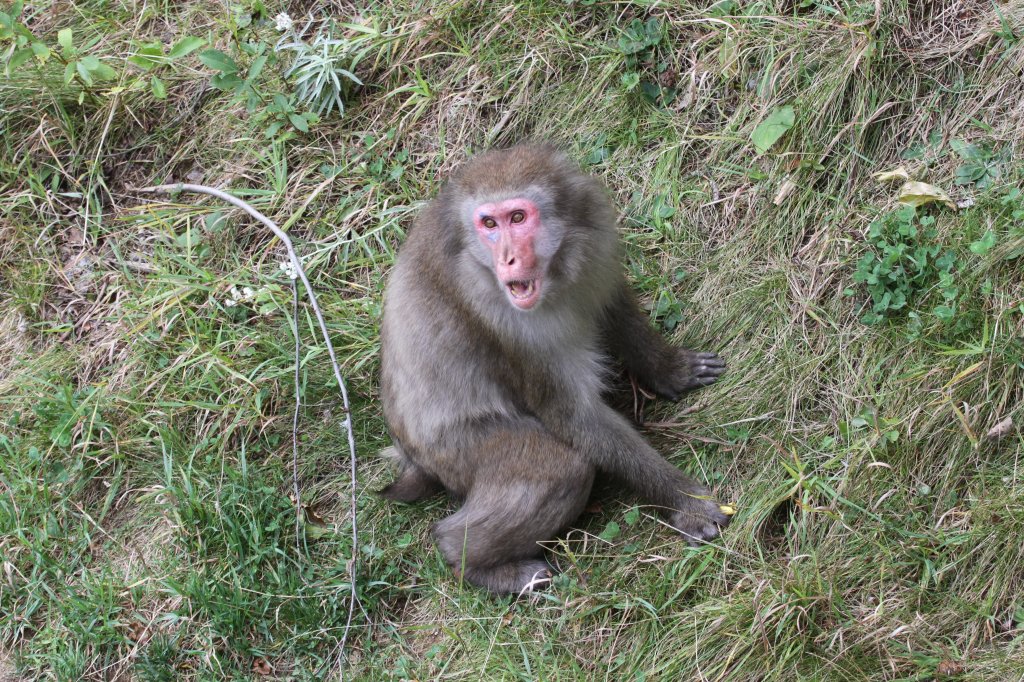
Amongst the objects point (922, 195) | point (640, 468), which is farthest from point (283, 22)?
point (922, 195)

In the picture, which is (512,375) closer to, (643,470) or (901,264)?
(643,470)

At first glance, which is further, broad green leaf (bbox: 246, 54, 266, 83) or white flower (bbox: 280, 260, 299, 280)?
broad green leaf (bbox: 246, 54, 266, 83)

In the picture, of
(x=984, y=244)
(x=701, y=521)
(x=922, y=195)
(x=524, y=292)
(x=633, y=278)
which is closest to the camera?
(x=524, y=292)

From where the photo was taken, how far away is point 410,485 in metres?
4.87

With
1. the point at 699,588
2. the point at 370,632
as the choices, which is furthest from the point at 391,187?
the point at 699,588

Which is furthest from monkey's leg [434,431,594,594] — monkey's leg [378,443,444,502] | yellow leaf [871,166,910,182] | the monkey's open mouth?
yellow leaf [871,166,910,182]

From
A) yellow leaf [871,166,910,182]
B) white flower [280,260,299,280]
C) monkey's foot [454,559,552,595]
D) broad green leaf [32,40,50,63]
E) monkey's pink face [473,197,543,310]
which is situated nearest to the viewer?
monkey's pink face [473,197,543,310]

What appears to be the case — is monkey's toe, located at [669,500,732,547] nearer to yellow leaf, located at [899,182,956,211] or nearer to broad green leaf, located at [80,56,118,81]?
yellow leaf, located at [899,182,956,211]

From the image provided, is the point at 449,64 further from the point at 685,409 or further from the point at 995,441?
the point at 995,441

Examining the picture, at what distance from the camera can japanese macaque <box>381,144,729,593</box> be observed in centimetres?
421

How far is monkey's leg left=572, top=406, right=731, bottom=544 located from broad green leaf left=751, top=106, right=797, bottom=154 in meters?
1.51

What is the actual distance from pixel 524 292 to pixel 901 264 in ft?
5.47

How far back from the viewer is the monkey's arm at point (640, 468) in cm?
443

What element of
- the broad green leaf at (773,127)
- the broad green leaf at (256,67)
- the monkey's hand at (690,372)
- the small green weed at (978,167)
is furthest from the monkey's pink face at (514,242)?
the broad green leaf at (256,67)
